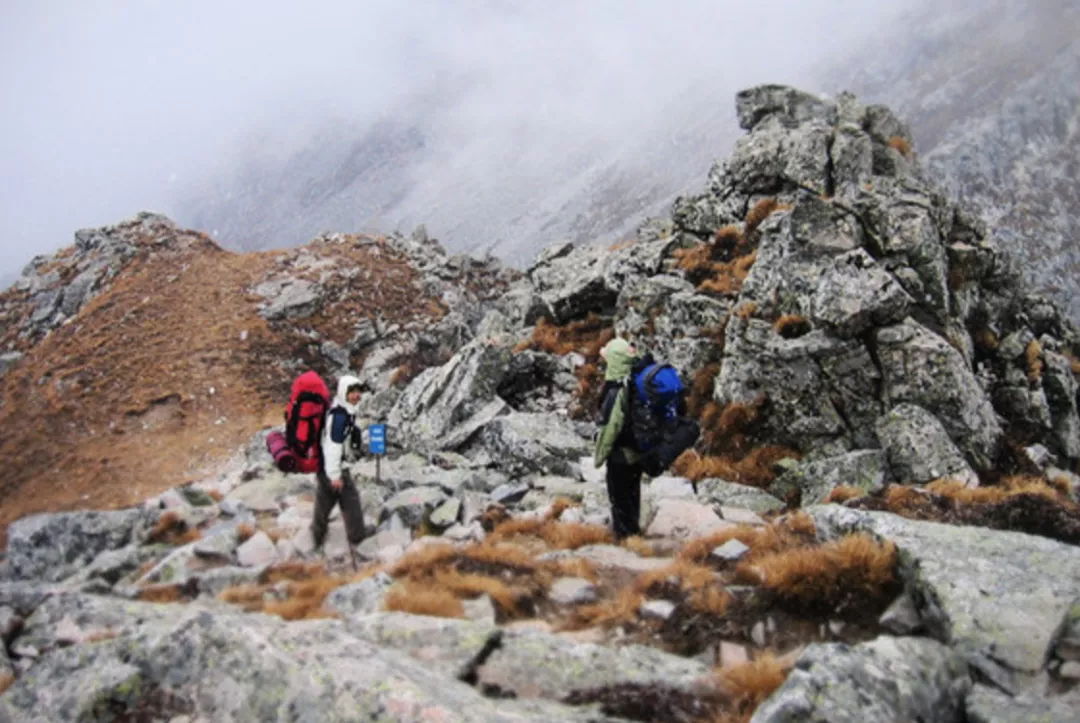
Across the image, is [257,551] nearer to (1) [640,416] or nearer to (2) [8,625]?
(2) [8,625]

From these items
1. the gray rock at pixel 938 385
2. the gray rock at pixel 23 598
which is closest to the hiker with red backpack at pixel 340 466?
the gray rock at pixel 23 598

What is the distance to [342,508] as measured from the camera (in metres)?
11.9

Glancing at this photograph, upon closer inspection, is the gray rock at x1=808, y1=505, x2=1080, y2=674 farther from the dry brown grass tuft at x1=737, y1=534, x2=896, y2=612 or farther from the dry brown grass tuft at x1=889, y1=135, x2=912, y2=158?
the dry brown grass tuft at x1=889, y1=135, x2=912, y2=158

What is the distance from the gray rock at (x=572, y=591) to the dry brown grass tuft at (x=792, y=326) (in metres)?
10.6

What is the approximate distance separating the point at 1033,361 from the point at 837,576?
16059mm

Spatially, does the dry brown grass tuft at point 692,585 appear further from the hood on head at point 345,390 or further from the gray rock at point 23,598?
the gray rock at point 23,598

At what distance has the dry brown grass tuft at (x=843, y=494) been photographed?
13030mm

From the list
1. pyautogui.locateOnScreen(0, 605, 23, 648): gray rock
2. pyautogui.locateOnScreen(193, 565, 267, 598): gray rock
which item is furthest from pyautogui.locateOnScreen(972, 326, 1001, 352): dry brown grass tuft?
pyautogui.locateOnScreen(0, 605, 23, 648): gray rock

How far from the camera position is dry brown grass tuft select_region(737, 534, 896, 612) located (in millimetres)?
7160

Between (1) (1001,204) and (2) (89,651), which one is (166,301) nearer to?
(2) (89,651)

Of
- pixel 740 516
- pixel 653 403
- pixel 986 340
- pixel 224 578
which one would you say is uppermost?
pixel 224 578

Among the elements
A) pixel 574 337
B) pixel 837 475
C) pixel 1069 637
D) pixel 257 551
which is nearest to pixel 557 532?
pixel 257 551

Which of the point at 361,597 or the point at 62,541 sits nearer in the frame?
the point at 361,597

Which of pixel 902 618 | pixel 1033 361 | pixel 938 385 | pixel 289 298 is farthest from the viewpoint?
pixel 289 298
